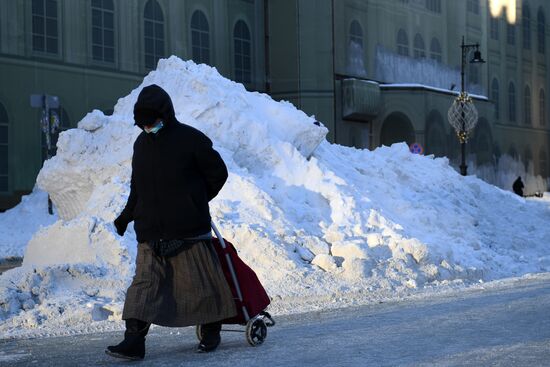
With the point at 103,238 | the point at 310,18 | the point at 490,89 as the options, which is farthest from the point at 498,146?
the point at 103,238

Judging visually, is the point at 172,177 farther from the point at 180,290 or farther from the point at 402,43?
the point at 402,43

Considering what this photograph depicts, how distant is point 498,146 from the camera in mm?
54062

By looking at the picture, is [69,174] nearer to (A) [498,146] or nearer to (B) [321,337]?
(B) [321,337]

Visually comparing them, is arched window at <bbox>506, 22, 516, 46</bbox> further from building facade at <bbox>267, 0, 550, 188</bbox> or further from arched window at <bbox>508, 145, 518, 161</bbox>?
arched window at <bbox>508, 145, 518, 161</bbox>

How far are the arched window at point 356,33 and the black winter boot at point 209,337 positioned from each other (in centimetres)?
3692

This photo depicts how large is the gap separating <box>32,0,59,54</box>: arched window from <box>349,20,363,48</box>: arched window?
14.9m

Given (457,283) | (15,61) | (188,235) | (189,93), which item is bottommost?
(457,283)

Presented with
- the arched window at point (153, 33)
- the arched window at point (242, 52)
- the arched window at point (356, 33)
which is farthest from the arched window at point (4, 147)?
the arched window at point (356, 33)

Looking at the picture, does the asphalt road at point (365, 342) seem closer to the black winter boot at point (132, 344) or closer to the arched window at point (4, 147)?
the black winter boot at point (132, 344)

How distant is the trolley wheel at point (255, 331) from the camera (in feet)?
24.5

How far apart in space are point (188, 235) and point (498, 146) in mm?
48223

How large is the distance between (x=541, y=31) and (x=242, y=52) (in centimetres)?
2770

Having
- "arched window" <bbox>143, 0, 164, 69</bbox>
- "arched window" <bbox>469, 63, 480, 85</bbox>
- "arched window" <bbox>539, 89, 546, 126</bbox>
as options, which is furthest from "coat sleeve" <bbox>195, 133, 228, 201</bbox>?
"arched window" <bbox>539, 89, 546, 126</bbox>

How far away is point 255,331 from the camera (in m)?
7.55
